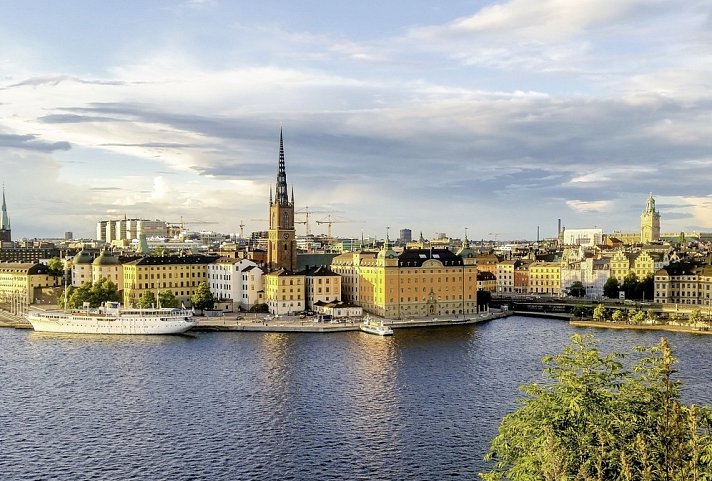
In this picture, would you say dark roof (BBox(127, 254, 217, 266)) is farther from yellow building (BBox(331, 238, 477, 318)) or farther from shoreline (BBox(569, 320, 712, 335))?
shoreline (BBox(569, 320, 712, 335))

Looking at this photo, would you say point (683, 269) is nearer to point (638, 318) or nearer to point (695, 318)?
point (638, 318)

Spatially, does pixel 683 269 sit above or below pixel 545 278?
above

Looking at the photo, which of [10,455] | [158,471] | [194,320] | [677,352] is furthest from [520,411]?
[194,320]

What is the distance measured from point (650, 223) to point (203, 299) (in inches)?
4031

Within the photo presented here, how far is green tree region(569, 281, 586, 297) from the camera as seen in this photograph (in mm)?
77375

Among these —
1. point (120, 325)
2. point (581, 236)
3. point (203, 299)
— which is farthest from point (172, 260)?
point (581, 236)

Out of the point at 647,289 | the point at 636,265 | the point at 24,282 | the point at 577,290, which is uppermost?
the point at 636,265

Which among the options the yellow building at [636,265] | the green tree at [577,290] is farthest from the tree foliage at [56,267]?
the yellow building at [636,265]

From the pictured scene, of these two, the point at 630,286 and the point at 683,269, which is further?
the point at 630,286

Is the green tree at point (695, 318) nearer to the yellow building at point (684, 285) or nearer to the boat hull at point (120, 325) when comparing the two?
the yellow building at point (684, 285)

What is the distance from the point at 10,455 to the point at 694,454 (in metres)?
19.4

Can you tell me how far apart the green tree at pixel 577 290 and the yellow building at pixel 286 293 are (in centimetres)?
3019

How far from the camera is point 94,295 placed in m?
59.4

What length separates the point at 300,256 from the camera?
2948 inches
